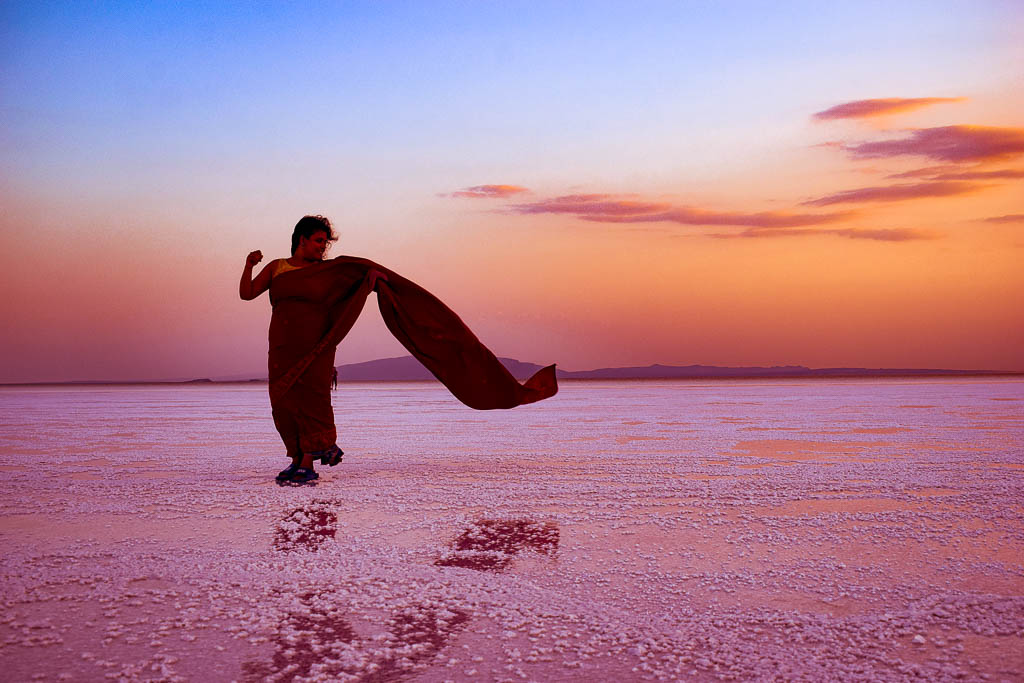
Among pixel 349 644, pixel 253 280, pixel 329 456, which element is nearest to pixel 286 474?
pixel 329 456

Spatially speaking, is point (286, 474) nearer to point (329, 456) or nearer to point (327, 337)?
point (329, 456)

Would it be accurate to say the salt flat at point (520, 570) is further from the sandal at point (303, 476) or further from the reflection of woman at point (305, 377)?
the reflection of woman at point (305, 377)

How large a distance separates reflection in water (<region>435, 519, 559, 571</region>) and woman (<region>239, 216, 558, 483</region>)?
258 centimetres

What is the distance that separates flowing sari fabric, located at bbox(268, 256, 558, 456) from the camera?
23.8ft

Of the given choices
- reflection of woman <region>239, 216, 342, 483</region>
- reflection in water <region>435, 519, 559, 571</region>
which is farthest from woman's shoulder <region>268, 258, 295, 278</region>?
reflection in water <region>435, 519, 559, 571</region>

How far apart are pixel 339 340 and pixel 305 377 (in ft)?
1.47

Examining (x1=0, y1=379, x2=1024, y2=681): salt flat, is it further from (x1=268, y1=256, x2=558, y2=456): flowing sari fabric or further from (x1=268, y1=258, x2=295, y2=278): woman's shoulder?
(x1=268, y1=258, x2=295, y2=278): woman's shoulder

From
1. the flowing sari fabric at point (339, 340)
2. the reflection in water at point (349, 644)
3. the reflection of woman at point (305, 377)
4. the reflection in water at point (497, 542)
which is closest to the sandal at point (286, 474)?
the reflection of woman at point (305, 377)

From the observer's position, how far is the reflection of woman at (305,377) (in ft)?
23.6

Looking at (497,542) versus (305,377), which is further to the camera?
(305,377)

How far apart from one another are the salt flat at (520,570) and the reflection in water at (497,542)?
0.02 metres

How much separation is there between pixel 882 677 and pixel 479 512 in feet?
10.3

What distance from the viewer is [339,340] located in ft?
24.6

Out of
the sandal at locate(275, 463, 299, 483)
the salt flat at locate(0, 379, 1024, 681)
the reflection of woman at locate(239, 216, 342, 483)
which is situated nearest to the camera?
the salt flat at locate(0, 379, 1024, 681)
